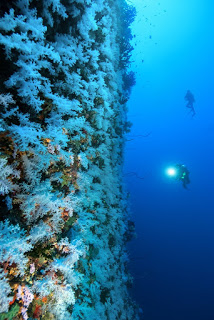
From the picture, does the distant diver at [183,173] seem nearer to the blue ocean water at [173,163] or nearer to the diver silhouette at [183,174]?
the diver silhouette at [183,174]

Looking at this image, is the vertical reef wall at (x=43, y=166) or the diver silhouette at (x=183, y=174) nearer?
the vertical reef wall at (x=43, y=166)

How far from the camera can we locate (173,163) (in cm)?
7838

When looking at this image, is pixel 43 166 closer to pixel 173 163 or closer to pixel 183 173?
pixel 183 173

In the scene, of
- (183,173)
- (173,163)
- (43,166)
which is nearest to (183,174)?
(183,173)

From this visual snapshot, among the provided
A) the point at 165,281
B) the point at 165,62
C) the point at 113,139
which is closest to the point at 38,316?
the point at 113,139

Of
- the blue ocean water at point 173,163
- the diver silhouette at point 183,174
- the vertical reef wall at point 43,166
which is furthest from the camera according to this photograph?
the blue ocean water at point 173,163

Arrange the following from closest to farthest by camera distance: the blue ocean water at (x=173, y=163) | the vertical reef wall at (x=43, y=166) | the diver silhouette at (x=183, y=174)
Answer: the vertical reef wall at (x=43, y=166) → the diver silhouette at (x=183, y=174) → the blue ocean water at (x=173, y=163)

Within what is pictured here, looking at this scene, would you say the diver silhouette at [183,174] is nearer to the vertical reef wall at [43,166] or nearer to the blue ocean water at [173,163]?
the blue ocean water at [173,163]

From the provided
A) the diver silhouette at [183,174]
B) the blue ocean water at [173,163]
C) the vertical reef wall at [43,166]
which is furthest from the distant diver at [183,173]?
the vertical reef wall at [43,166]

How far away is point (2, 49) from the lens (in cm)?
160

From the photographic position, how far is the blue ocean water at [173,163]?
29.6 meters

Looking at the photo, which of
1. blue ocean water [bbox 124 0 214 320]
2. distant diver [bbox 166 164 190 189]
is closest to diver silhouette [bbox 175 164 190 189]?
distant diver [bbox 166 164 190 189]

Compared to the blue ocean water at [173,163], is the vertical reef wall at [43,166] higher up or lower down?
lower down

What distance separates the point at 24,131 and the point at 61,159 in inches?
33.7
